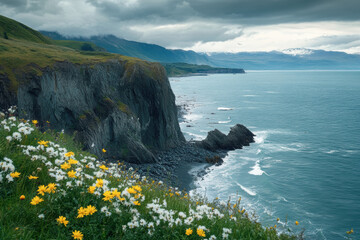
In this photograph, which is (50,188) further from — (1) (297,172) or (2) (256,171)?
(1) (297,172)

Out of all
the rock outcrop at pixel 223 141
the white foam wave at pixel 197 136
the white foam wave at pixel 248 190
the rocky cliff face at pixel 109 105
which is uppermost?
the rocky cliff face at pixel 109 105

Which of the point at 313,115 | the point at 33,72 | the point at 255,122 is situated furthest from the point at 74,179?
the point at 313,115

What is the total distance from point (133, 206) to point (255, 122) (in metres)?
80.6

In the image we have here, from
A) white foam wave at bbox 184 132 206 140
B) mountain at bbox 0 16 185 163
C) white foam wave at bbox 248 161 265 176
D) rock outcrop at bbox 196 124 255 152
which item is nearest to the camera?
mountain at bbox 0 16 185 163

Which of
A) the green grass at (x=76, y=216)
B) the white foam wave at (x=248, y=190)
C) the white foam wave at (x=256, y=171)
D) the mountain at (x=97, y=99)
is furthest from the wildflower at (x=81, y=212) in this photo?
the white foam wave at (x=256, y=171)

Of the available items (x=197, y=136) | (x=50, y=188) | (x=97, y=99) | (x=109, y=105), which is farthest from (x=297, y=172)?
(x=50, y=188)

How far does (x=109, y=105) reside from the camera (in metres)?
46.1

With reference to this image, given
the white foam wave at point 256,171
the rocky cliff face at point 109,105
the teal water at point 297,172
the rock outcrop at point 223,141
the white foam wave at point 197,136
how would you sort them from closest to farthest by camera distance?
the teal water at point 297,172
the rocky cliff face at point 109,105
the white foam wave at point 256,171
the rock outcrop at point 223,141
the white foam wave at point 197,136

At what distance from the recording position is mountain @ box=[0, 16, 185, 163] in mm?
37094

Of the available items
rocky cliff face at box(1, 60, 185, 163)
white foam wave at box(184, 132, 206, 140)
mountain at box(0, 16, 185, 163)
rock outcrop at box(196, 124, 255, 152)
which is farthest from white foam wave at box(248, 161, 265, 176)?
white foam wave at box(184, 132, 206, 140)

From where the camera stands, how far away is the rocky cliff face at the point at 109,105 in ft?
125

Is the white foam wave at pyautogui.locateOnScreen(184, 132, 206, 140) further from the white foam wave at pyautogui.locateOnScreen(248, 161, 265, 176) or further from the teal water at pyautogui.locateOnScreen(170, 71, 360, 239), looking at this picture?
the white foam wave at pyautogui.locateOnScreen(248, 161, 265, 176)

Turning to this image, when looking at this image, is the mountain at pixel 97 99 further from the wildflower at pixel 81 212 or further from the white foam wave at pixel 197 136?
the wildflower at pixel 81 212

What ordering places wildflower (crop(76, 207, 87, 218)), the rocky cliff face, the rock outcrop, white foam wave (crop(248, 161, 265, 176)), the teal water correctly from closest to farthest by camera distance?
wildflower (crop(76, 207, 87, 218)) < the teal water < the rocky cliff face < white foam wave (crop(248, 161, 265, 176)) < the rock outcrop
